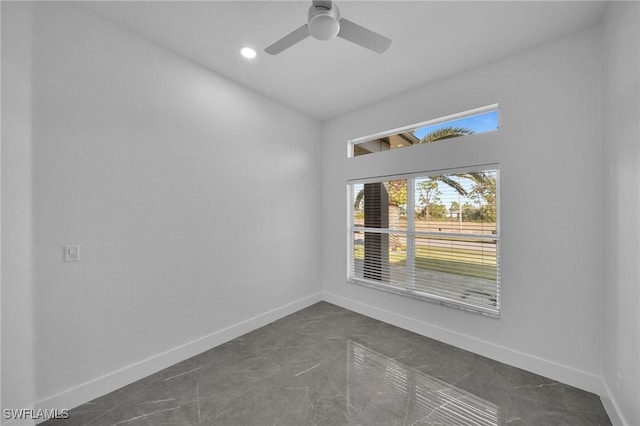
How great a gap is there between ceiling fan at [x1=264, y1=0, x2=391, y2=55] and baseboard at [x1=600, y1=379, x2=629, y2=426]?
2.80m

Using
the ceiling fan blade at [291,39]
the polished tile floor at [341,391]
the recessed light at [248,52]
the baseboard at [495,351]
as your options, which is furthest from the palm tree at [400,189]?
the recessed light at [248,52]

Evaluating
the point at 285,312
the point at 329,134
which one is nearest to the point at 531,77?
the point at 329,134

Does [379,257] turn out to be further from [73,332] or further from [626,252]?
[73,332]

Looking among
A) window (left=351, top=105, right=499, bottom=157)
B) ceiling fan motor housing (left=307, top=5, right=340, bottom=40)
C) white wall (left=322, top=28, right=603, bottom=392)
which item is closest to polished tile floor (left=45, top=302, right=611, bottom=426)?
white wall (left=322, top=28, right=603, bottom=392)

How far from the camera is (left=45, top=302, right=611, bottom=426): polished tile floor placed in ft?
5.72

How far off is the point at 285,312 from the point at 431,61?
Result: 3.37 meters

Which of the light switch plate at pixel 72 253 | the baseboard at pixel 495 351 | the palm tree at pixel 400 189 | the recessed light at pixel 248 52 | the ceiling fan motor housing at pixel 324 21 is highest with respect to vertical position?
the recessed light at pixel 248 52

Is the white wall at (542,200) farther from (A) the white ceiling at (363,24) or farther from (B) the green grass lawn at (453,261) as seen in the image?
(A) the white ceiling at (363,24)

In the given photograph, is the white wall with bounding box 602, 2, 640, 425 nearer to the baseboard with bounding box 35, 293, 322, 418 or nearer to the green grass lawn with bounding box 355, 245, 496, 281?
the green grass lawn with bounding box 355, 245, 496, 281

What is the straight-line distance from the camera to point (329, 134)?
4.00 meters

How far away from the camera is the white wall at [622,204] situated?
1462 millimetres

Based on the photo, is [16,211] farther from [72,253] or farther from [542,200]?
[542,200]

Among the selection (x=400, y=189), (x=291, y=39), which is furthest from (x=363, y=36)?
(x=400, y=189)

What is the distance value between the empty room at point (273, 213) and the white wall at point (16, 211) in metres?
0.01
